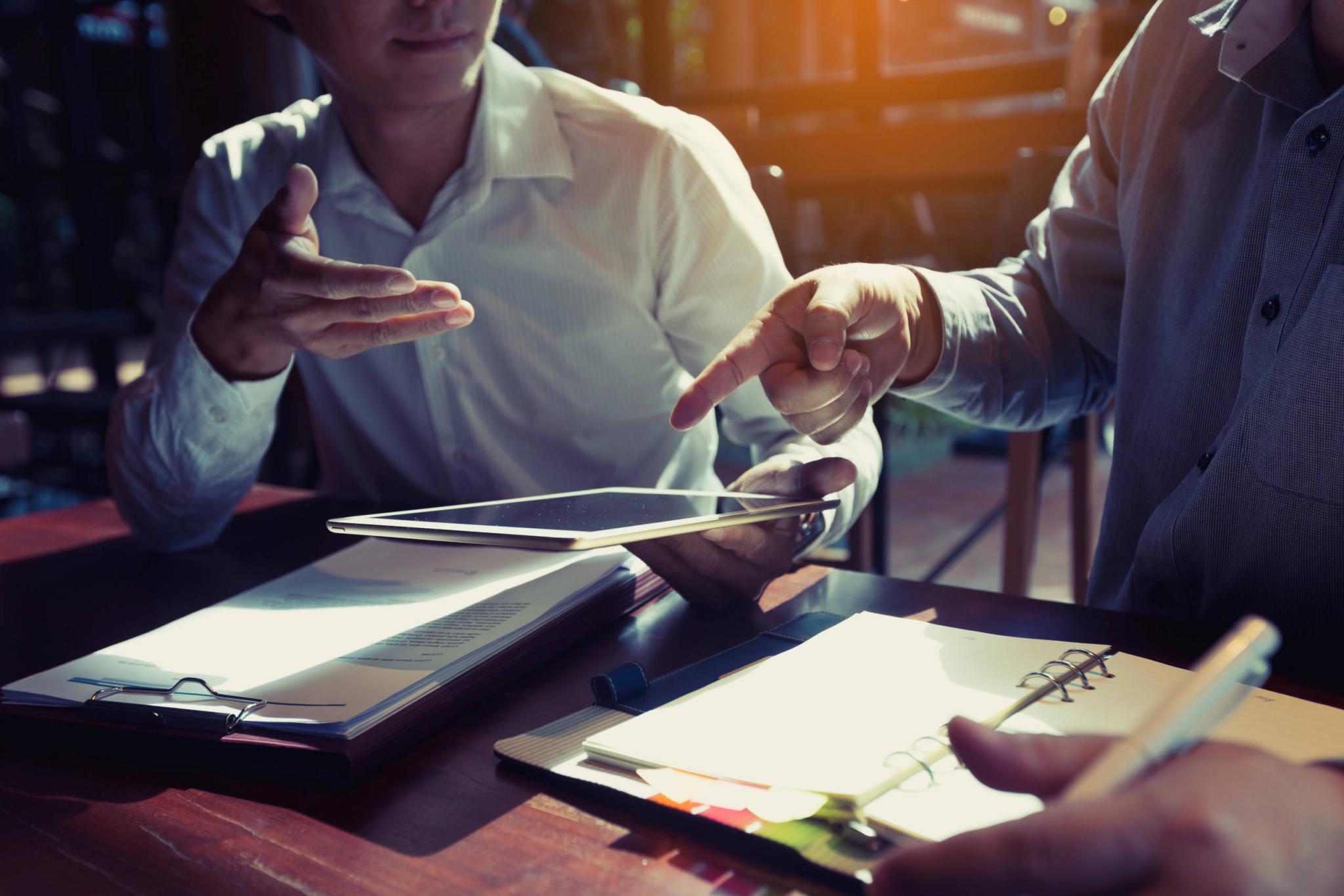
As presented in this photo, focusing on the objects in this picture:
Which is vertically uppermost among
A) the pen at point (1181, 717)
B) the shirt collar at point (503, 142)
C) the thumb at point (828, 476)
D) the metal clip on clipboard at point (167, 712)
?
the shirt collar at point (503, 142)

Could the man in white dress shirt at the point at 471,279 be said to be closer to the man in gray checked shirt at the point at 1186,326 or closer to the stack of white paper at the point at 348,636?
the man in gray checked shirt at the point at 1186,326

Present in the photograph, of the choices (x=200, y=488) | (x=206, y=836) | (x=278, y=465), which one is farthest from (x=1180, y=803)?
(x=278, y=465)

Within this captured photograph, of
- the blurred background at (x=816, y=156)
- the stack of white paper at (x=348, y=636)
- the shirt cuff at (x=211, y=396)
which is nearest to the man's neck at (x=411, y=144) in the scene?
the shirt cuff at (x=211, y=396)

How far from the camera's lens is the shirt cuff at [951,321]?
95cm

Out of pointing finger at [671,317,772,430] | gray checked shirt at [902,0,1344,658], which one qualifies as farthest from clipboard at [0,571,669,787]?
gray checked shirt at [902,0,1344,658]

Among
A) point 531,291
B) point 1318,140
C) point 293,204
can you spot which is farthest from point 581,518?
point 531,291

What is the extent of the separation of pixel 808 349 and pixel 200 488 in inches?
31.2

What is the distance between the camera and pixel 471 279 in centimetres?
132

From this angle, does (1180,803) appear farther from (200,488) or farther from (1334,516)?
(200,488)

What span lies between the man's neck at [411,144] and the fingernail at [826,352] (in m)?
0.75

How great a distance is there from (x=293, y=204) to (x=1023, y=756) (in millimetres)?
860

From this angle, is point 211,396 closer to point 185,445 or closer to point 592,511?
point 185,445

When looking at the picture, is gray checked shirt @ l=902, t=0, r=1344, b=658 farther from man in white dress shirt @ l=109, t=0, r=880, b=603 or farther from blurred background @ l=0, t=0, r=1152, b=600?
blurred background @ l=0, t=0, r=1152, b=600

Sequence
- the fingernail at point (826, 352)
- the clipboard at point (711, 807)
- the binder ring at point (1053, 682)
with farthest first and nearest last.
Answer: the fingernail at point (826, 352)
the binder ring at point (1053, 682)
the clipboard at point (711, 807)
